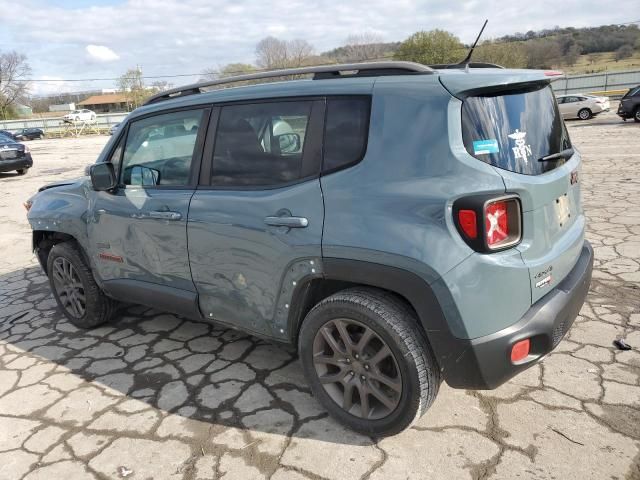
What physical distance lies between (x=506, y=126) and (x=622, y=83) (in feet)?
140

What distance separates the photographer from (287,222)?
100 inches

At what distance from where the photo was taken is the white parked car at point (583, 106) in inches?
866

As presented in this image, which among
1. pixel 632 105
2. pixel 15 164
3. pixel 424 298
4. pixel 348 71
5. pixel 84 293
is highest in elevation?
pixel 348 71

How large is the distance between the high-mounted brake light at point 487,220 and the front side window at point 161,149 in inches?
71.0

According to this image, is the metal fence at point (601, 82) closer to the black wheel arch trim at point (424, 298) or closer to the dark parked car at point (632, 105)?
the dark parked car at point (632, 105)

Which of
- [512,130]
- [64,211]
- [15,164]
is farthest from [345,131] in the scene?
[15,164]

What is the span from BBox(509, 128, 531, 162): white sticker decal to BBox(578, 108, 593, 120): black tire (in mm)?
23344

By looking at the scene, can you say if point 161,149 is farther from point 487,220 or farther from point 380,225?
point 487,220

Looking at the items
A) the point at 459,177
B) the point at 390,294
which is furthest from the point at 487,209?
the point at 390,294

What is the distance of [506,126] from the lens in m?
2.27

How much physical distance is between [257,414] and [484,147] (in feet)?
6.24

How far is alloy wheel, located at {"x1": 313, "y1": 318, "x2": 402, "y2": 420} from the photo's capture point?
2.43m

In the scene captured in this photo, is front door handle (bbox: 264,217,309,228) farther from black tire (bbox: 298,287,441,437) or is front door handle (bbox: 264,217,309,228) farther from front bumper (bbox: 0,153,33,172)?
front bumper (bbox: 0,153,33,172)

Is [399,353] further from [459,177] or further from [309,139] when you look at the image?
[309,139]
